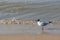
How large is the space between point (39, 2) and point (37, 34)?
9407mm

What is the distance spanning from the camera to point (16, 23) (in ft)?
37.1

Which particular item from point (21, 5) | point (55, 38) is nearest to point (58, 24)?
point (55, 38)

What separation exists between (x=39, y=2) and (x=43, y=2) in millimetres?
387

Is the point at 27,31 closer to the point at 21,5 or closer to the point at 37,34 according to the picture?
the point at 37,34

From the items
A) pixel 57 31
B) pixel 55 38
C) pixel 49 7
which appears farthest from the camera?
pixel 49 7

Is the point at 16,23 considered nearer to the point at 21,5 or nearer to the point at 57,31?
the point at 57,31

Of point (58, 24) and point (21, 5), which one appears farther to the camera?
point (21, 5)

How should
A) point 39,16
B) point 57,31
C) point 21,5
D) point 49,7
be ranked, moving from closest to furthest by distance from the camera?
1. point 57,31
2. point 39,16
3. point 49,7
4. point 21,5

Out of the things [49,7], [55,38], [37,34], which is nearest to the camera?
[55,38]

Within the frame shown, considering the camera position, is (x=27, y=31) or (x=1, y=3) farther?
(x=1, y=3)

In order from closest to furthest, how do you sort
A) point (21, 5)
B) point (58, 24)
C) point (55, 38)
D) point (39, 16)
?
point (55, 38) → point (58, 24) → point (39, 16) → point (21, 5)

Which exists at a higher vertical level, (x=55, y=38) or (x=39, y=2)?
(x=55, y=38)

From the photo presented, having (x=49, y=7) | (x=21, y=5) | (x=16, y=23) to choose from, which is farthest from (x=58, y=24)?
(x=21, y=5)

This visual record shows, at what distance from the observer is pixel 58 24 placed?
36.8 feet
